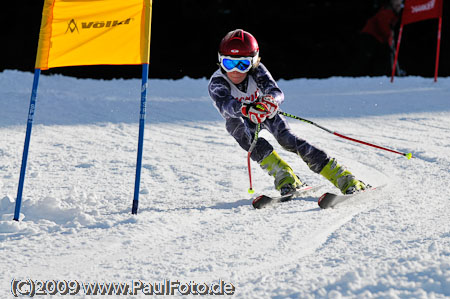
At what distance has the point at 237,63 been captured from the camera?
407 centimetres

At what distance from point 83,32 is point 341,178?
1.93 meters

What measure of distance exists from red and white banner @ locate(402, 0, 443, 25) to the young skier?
6659 mm

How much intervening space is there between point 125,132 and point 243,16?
10.3 meters

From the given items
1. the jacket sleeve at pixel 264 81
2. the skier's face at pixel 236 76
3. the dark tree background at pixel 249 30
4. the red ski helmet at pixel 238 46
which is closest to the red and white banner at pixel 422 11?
the dark tree background at pixel 249 30

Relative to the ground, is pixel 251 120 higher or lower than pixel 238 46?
lower

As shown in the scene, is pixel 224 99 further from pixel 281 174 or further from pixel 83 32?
pixel 83 32

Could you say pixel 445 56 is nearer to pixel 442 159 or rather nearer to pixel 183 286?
pixel 442 159

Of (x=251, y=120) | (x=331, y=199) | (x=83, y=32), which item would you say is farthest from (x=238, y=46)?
(x=331, y=199)

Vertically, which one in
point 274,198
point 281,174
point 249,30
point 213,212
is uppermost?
point 249,30

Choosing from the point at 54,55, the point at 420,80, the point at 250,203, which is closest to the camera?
the point at 54,55

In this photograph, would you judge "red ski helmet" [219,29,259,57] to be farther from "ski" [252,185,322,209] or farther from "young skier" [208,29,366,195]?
"ski" [252,185,322,209]

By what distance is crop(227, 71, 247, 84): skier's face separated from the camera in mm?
4160

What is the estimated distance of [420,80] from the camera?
33.7ft

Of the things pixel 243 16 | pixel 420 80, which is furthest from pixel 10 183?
pixel 243 16
